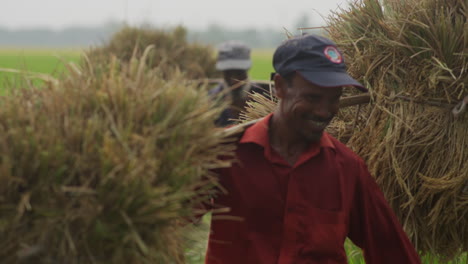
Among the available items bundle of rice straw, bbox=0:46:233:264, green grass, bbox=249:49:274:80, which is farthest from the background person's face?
bundle of rice straw, bbox=0:46:233:264

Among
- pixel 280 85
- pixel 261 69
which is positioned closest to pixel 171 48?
pixel 280 85

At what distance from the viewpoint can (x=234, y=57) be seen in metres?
6.77

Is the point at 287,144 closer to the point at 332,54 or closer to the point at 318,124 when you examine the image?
the point at 318,124

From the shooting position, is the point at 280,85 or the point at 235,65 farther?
the point at 235,65

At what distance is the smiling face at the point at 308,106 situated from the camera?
2.33 m

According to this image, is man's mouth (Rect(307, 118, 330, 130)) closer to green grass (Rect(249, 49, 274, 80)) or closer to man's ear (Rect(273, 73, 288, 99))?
man's ear (Rect(273, 73, 288, 99))

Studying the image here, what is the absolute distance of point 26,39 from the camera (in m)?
145

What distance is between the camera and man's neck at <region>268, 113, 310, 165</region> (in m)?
2.47

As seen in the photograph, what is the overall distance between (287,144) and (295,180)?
14 cm

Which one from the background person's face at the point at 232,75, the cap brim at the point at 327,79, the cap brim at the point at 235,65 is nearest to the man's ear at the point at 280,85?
the cap brim at the point at 327,79

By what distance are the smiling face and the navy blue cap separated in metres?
0.04

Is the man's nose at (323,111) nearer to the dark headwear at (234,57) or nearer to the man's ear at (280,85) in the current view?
the man's ear at (280,85)

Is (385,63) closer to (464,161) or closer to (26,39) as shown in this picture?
(464,161)

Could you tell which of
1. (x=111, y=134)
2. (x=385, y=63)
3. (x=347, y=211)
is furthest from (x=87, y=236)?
(x=385, y=63)
